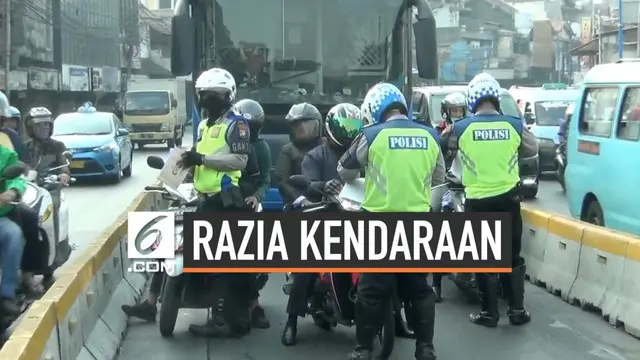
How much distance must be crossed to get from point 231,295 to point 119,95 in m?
58.9

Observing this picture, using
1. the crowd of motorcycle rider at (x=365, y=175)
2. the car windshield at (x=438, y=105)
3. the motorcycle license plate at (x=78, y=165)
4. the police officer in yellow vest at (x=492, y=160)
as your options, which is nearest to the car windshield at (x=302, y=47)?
the crowd of motorcycle rider at (x=365, y=175)

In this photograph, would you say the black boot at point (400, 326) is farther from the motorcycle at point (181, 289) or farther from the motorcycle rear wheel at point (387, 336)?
the motorcycle at point (181, 289)

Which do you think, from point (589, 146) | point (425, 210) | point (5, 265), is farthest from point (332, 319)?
point (589, 146)

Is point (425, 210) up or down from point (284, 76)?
down

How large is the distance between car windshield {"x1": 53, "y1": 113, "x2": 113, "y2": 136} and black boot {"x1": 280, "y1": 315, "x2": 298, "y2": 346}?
16.5 metres

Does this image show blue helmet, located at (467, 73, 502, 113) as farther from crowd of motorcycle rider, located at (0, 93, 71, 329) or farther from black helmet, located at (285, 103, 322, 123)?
crowd of motorcycle rider, located at (0, 93, 71, 329)

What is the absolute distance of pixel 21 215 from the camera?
8.17 meters

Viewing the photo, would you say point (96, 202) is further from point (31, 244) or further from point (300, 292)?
point (300, 292)

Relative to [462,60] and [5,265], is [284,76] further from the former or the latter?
[462,60]

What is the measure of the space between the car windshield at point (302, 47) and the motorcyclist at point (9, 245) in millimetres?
3686

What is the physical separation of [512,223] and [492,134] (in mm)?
739

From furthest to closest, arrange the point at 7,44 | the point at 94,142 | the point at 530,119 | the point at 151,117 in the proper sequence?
the point at 7,44
the point at 151,117
the point at 94,142
the point at 530,119

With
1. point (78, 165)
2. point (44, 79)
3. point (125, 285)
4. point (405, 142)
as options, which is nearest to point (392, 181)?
point (405, 142)

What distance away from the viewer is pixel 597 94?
36.2 ft
